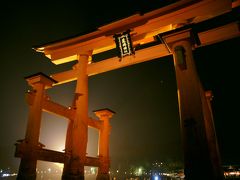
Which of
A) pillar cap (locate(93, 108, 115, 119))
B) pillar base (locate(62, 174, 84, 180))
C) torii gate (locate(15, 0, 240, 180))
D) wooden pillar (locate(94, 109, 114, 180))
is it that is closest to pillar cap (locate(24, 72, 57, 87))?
torii gate (locate(15, 0, 240, 180))

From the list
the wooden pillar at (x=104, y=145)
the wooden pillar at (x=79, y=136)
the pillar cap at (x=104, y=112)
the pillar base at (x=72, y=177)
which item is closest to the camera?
the pillar base at (x=72, y=177)

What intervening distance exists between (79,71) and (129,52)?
3066mm

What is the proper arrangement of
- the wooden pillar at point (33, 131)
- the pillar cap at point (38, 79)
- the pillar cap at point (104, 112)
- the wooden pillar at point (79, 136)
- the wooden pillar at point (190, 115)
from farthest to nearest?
the pillar cap at point (104, 112)
the pillar cap at point (38, 79)
the wooden pillar at point (79, 136)
the wooden pillar at point (33, 131)
the wooden pillar at point (190, 115)

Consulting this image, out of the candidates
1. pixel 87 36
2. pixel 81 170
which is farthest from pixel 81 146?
pixel 87 36

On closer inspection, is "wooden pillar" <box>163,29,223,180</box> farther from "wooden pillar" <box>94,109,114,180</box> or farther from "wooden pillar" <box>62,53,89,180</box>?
"wooden pillar" <box>94,109,114,180</box>

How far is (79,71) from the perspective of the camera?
38.1 feet

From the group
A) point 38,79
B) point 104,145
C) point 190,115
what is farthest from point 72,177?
point 190,115

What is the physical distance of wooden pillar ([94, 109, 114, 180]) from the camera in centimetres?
1376

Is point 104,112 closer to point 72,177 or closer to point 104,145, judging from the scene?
point 104,145

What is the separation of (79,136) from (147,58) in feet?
17.3

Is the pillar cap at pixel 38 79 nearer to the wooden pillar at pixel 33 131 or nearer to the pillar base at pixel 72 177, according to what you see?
the wooden pillar at pixel 33 131

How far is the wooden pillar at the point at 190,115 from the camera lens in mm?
6340

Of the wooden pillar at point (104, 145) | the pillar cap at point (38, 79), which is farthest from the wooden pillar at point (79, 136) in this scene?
the wooden pillar at point (104, 145)

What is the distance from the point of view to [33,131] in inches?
374
